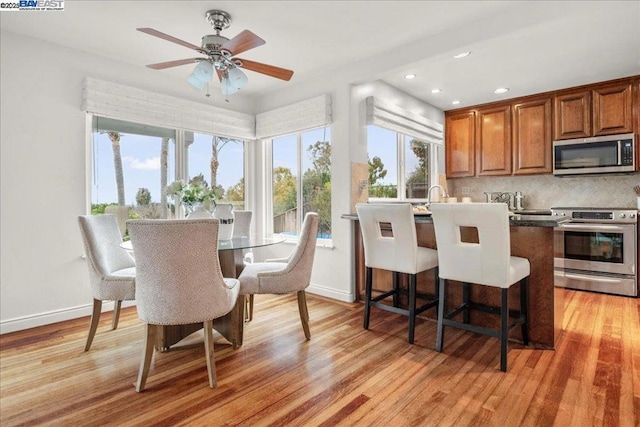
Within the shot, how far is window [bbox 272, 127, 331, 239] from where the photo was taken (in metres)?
3.96

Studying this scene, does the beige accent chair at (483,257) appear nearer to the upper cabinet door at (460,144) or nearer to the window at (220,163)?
the window at (220,163)

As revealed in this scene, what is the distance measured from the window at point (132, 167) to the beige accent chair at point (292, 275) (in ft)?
5.76

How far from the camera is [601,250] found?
3826 mm

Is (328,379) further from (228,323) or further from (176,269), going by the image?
(176,269)

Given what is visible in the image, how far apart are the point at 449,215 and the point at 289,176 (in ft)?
8.10

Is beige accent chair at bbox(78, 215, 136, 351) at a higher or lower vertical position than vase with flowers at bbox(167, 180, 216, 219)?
lower

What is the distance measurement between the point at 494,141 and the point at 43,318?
5.45 m

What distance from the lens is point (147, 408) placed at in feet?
5.76

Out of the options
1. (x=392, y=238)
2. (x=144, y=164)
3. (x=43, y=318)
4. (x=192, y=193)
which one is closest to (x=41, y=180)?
(x=144, y=164)

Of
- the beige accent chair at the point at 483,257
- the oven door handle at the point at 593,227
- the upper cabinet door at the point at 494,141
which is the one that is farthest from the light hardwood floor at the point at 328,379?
the upper cabinet door at the point at 494,141

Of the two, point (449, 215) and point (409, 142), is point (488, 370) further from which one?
point (409, 142)

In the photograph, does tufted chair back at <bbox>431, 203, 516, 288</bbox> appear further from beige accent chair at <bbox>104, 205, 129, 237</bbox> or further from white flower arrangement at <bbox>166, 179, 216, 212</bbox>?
beige accent chair at <bbox>104, 205, 129, 237</bbox>

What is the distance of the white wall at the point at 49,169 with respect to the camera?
9.12ft

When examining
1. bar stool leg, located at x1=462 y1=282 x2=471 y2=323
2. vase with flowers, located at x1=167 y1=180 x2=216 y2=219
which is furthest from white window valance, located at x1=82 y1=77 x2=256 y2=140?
bar stool leg, located at x1=462 y1=282 x2=471 y2=323
